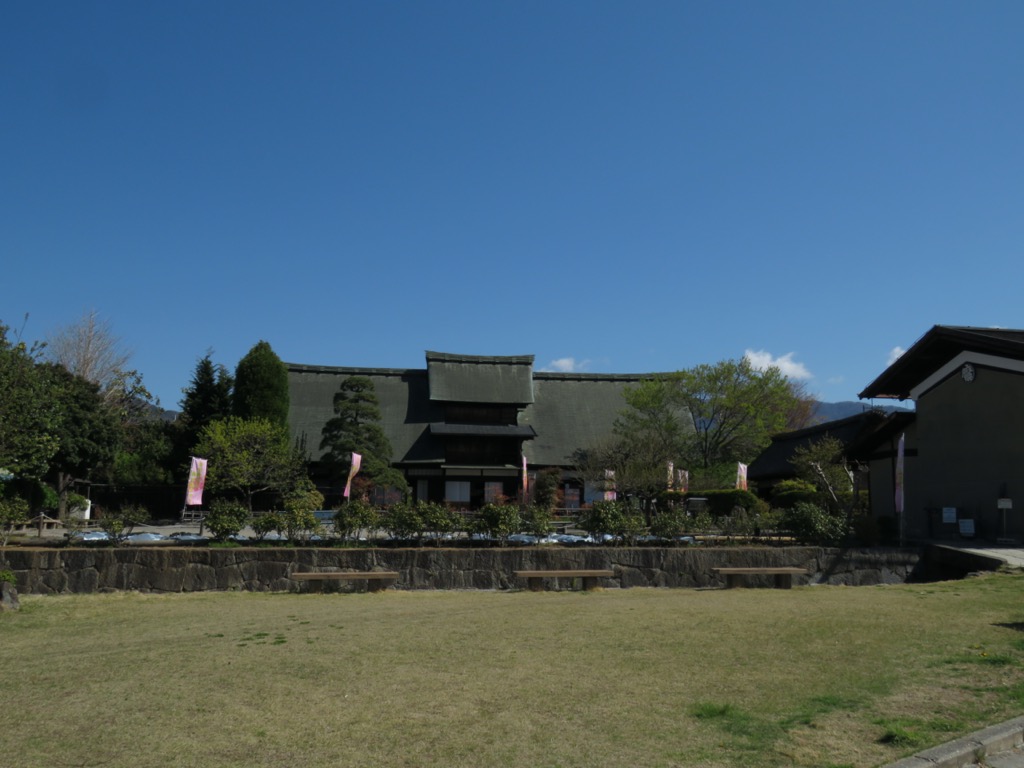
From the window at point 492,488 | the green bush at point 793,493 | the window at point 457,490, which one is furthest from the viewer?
the window at point 457,490

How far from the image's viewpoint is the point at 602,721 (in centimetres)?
616

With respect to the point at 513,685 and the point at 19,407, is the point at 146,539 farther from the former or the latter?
the point at 513,685

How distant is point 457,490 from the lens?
4284 cm

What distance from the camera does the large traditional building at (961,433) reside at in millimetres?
20547

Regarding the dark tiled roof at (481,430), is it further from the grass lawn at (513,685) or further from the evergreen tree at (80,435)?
the grass lawn at (513,685)

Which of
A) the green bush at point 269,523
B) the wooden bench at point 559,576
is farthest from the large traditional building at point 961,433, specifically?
the green bush at point 269,523

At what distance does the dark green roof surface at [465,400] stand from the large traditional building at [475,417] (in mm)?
56

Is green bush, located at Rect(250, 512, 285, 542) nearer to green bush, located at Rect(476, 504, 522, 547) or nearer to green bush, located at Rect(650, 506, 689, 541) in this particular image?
green bush, located at Rect(476, 504, 522, 547)

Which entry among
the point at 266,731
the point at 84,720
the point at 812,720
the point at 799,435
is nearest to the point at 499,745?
the point at 266,731

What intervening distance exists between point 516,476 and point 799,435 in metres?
14.1

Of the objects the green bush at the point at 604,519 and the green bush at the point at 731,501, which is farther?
the green bush at the point at 731,501

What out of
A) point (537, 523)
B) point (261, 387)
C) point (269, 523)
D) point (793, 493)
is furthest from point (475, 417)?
point (269, 523)

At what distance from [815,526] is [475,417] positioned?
96.0ft

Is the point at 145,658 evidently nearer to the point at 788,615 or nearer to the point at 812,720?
the point at 812,720
